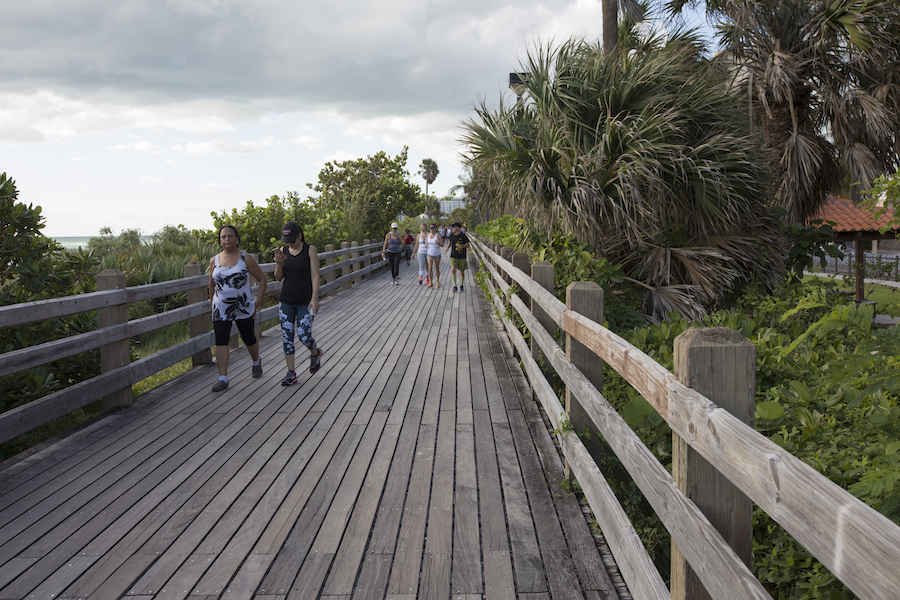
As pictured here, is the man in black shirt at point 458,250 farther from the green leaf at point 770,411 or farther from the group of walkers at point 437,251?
the green leaf at point 770,411

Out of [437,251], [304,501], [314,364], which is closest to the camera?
[304,501]

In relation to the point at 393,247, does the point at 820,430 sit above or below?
below

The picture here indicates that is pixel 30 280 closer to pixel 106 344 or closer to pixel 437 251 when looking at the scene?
pixel 106 344

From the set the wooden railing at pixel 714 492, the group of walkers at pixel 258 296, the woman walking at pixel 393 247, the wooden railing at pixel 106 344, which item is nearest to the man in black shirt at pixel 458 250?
the woman walking at pixel 393 247

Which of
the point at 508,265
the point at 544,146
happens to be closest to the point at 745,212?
the point at 544,146

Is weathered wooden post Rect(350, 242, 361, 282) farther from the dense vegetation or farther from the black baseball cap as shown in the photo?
the black baseball cap

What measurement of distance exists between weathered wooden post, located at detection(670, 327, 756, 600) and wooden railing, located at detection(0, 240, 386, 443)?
4.34m

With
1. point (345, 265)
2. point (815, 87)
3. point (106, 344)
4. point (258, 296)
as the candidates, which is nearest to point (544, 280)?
point (258, 296)

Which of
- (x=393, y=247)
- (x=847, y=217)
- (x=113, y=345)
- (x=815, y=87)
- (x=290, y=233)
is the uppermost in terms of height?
(x=815, y=87)

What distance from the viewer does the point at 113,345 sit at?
556 centimetres

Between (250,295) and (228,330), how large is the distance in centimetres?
44

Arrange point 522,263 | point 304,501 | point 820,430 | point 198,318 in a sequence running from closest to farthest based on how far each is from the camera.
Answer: point 820,430 → point 304,501 → point 522,263 → point 198,318

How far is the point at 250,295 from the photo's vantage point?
6.51 m

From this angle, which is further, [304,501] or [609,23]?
[609,23]
